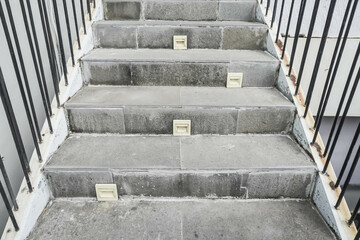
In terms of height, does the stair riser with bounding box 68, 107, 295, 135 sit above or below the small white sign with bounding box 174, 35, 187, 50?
below

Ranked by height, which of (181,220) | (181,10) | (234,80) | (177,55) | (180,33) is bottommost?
(181,220)

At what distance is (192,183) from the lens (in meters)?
1.36

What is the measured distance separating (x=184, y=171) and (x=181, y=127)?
342 millimetres

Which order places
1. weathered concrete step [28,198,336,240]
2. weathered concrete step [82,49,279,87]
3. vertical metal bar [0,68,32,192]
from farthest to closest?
weathered concrete step [82,49,279,87], weathered concrete step [28,198,336,240], vertical metal bar [0,68,32,192]

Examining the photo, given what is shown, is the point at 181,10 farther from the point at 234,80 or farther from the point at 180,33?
the point at 234,80

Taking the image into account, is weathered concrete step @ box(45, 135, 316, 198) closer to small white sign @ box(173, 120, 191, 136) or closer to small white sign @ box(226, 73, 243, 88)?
small white sign @ box(173, 120, 191, 136)

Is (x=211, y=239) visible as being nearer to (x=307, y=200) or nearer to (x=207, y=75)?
(x=307, y=200)

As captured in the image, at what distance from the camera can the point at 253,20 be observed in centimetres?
227

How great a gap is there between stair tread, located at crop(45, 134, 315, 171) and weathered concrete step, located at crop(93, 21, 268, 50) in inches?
32.4

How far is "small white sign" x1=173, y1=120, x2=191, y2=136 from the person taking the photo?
5.16 feet

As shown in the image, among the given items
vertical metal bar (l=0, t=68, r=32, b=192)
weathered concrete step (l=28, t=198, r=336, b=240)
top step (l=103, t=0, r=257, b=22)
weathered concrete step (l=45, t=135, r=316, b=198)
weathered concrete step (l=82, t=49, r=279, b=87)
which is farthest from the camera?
top step (l=103, t=0, r=257, b=22)

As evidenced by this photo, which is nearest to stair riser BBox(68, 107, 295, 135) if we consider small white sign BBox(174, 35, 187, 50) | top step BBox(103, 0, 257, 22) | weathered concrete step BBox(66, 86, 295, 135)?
weathered concrete step BBox(66, 86, 295, 135)

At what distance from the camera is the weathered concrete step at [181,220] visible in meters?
1.19

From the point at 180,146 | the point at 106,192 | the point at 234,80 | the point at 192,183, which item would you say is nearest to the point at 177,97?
the point at 180,146
